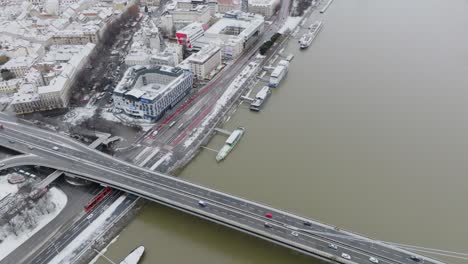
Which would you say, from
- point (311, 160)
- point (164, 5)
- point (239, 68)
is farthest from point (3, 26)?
point (311, 160)

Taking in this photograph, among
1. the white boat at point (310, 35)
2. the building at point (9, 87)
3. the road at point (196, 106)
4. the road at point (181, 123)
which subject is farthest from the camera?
the white boat at point (310, 35)

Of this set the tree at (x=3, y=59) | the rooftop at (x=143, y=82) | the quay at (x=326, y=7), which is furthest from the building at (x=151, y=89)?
the quay at (x=326, y=7)

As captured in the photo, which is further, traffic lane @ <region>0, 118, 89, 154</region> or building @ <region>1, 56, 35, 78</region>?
building @ <region>1, 56, 35, 78</region>

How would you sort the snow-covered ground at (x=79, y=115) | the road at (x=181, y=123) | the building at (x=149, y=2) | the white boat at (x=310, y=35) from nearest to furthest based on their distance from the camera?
1. the road at (x=181, y=123)
2. the snow-covered ground at (x=79, y=115)
3. the white boat at (x=310, y=35)
4. the building at (x=149, y=2)

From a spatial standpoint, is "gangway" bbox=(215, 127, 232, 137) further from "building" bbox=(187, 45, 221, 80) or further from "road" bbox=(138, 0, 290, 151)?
"building" bbox=(187, 45, 221, 80)

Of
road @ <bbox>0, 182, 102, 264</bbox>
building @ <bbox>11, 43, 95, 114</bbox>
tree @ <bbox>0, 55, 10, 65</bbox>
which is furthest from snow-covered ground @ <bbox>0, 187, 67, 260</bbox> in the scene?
tree @ <bbox>0, 55, 10, 65</bbox>

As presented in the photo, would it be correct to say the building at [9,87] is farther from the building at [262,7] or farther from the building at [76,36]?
the building at [262,7]
